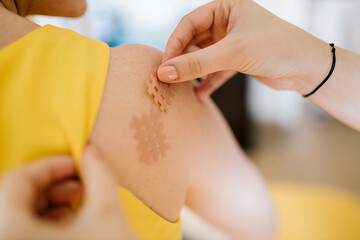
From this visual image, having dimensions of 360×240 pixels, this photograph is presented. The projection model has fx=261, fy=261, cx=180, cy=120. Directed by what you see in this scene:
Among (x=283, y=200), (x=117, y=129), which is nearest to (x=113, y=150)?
(x=117, y=129)

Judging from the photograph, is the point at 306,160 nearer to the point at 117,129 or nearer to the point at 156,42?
the point at 156,42

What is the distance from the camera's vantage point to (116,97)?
0.57m

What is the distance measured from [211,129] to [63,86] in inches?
18.6

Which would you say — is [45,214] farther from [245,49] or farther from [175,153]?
[245,49]

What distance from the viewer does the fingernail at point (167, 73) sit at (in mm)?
646

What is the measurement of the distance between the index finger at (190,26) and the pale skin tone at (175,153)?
62mm

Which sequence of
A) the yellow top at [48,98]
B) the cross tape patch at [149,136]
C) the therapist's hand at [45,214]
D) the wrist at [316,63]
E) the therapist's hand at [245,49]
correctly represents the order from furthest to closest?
the wrist at [316,63] < the therapist's hand at [245,49] < the cross tape patch at [149,136] < the yellow top at [48,98] < the therapist's hand at [45,214]

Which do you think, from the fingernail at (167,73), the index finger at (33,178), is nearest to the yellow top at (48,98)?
the index finger at (33,178)

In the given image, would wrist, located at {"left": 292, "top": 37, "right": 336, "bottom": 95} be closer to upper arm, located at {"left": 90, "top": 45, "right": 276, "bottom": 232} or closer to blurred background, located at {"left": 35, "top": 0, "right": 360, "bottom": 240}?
upper arm, located at {"left": 90, "top": 45, "right": 276, "bottom": 232}

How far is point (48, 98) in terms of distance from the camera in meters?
0.50

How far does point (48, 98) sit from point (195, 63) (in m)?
0.36

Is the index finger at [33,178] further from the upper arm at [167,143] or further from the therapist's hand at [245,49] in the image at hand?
the therapist's hand at [245,49]

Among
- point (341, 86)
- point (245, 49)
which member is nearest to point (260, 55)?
point (245, 49)

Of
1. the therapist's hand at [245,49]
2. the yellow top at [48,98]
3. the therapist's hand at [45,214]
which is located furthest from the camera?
the therapist's hand at [245,49]
